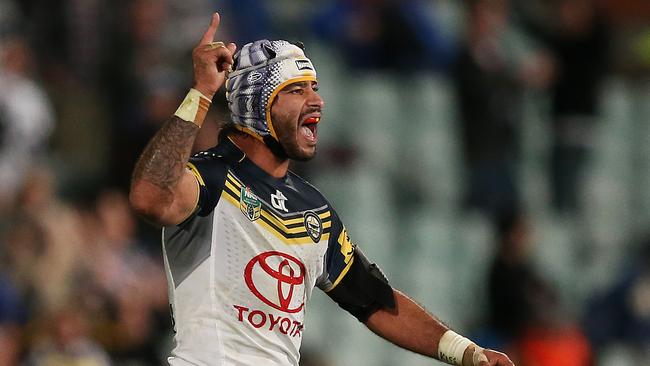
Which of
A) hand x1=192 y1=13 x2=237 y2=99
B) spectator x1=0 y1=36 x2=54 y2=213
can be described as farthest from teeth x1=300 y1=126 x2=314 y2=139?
spectator x1=0 y1=36 x2=54 y2=213

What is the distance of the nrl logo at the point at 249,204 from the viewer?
5.81 m

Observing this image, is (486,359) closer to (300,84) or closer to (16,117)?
(300,84)

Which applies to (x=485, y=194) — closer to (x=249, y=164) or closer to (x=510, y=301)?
(x=510, y=301)

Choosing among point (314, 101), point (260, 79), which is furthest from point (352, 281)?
point (260, 79)

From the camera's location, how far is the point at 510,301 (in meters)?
11.8

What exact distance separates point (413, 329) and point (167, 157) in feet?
5.58

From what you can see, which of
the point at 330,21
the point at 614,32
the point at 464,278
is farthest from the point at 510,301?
the point at 614,32

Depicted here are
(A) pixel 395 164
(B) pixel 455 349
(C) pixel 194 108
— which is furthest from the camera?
(A) pixel 395 164

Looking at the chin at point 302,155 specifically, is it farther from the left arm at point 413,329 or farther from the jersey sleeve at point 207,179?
the left arm at point 413,329

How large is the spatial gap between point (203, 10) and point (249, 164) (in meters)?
7.01

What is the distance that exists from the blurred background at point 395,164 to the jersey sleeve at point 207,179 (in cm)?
455

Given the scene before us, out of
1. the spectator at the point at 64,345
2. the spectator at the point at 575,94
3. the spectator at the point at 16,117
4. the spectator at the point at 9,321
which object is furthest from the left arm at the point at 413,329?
the spectator at the point at 575,94

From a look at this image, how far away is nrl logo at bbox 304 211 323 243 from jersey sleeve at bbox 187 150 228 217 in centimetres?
44

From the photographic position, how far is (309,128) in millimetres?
6086
